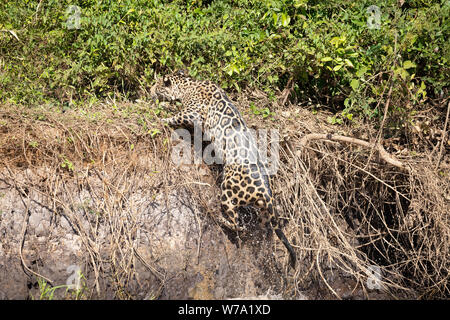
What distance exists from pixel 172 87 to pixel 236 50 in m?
1.11

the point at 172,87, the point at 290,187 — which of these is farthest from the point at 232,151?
the point at 172,87

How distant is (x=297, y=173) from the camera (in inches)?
225

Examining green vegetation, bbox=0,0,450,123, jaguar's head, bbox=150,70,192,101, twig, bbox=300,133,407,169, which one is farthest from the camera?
jaguar's head, bbox=150,70,192,101

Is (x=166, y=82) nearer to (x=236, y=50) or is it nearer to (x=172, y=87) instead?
(x=172, y=87)

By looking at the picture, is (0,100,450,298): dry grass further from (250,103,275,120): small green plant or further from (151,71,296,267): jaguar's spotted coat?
(151,71,296,267): jaguar's spotted coat

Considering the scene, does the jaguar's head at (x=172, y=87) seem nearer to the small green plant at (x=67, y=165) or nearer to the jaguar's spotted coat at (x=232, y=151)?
the jaguar's spotted coat at (x=232, y=151)

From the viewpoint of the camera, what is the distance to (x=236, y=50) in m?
6.41

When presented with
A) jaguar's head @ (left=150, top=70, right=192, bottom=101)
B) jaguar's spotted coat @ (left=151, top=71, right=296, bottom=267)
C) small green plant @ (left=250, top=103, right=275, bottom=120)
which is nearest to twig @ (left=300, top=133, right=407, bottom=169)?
small green plant @ (left=250, top=103, right=275, bottom=120)

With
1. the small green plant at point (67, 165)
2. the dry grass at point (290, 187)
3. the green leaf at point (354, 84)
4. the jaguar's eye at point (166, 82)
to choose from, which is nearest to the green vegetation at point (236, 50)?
the green leaf at point (354, 84)

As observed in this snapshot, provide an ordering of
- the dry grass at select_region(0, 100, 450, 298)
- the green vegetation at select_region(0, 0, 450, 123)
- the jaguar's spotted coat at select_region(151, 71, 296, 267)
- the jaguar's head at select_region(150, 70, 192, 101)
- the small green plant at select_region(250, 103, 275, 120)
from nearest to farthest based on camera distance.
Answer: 1. the jaguar's spotted coat at select_region(151, 71, 296, 267)
2. the dry grass at select_region(0, 100, 450, 298)
3. the green vegetation at select_region(0, 0, 450, 123)
4. the small green plant at select_region(250, 103, 275, 120)
5. the jaguar's head at select_region(150, 70, 192, 101)

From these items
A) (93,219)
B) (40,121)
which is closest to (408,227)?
(93,219)

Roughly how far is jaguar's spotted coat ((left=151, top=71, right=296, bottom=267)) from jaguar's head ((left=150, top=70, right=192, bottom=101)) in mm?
205

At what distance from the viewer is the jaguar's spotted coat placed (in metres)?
5.27

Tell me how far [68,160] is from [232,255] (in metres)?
2.44
